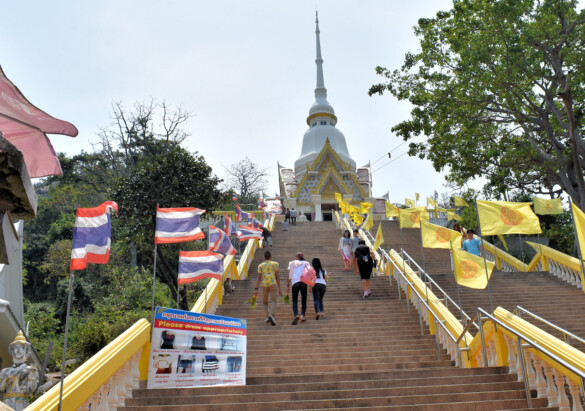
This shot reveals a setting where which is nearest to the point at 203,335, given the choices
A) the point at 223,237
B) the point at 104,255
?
the point at 104,255

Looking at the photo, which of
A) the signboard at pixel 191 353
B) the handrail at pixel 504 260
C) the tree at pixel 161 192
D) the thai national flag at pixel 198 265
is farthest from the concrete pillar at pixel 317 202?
the signboard at pixel 191 353

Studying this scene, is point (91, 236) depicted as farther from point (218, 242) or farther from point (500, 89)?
point (500, 89)

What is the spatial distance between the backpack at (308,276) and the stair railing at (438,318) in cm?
206

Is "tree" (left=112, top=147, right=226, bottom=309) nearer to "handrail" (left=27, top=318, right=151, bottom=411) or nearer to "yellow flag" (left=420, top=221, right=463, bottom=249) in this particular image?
"yellow flag" (left=420, top=221, right=463, bottom=249)

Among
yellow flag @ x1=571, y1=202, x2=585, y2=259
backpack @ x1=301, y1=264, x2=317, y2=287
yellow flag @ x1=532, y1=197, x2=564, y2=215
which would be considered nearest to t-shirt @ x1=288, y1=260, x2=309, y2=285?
backpack @ x1=301, y1=264, x2=317, y2=287

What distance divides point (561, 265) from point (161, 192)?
14741 mm

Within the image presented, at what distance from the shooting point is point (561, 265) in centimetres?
1364

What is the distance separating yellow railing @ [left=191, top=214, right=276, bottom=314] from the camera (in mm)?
10002

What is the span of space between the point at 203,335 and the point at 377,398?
2506 millimetres

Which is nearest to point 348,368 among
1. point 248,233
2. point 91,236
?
point 91,236

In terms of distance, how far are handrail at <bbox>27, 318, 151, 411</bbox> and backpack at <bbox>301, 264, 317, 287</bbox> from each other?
3.46m

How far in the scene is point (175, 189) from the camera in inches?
803

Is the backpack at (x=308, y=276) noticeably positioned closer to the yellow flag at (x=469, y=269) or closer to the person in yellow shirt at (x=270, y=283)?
the person in yellow shirt at (x=270, y=283)

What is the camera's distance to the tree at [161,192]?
19828mm
